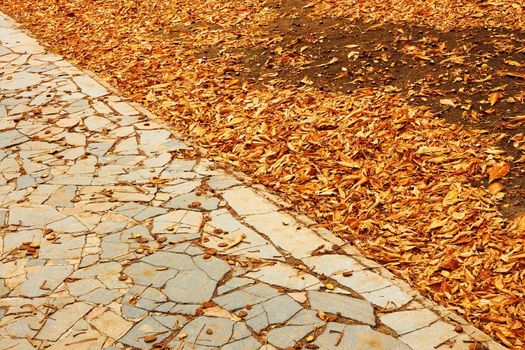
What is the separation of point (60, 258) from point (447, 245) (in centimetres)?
252

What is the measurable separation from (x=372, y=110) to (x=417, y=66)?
86 centimetres

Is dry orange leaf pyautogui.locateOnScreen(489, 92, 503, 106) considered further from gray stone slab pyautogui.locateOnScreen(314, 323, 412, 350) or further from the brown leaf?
gray stone slab pyautogui.locateOnScreen(314, 323, 412, 350)

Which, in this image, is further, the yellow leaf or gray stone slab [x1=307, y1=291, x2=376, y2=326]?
the yellow leaf

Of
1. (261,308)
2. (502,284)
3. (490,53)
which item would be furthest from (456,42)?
(261,308)

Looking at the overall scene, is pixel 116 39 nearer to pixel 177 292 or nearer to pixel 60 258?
pixel 60 258

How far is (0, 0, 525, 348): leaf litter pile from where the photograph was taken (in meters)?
4.22

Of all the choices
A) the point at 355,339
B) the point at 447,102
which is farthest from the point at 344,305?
the point at 447,102

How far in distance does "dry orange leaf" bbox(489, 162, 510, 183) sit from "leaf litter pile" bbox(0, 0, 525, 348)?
0.05 ft

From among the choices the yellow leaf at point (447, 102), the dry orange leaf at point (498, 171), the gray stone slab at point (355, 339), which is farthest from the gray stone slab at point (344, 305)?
the yellow leaf at point (447, 102)

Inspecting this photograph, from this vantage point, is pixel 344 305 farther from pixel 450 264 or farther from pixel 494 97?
pixel 494 97

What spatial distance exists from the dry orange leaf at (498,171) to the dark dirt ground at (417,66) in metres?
0.05

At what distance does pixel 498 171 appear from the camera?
15.6 feet

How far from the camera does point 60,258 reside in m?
4.41

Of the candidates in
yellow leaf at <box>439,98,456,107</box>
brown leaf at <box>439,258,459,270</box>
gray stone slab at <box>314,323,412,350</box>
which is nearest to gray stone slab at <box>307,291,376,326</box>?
gray stone slab at <box>314,323,412,350</box>
